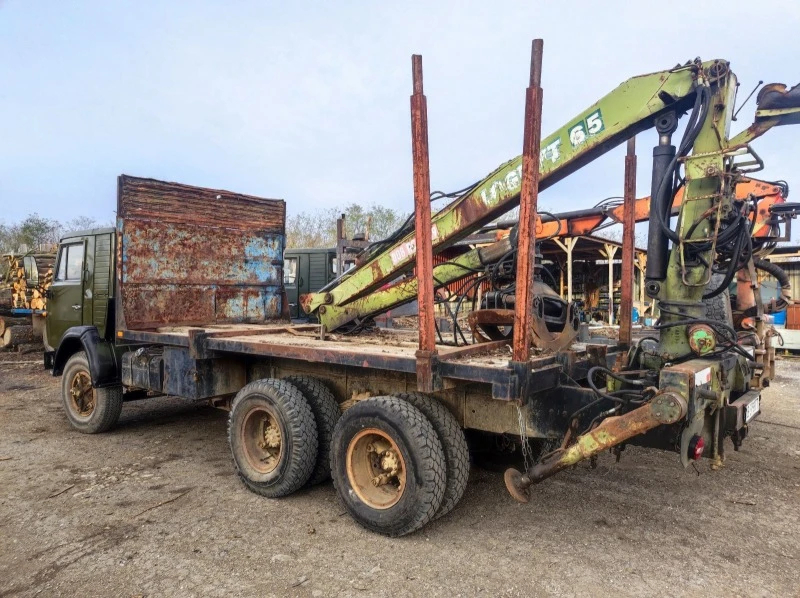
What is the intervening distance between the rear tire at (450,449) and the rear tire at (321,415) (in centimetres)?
91

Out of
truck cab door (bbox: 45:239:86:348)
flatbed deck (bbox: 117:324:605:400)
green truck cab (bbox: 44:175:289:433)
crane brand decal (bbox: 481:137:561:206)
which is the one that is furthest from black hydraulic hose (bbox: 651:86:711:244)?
truck cab door (bbox: 45:239:86:348)

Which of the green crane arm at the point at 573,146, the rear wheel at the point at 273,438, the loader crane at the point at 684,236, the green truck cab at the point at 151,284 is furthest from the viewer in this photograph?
the green truck cab at the point at 151,284

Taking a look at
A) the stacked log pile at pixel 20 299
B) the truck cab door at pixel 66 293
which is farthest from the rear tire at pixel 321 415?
the stacked log pile at pixel 20 299

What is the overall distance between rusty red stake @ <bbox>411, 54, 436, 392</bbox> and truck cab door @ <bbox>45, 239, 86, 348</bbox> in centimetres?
479

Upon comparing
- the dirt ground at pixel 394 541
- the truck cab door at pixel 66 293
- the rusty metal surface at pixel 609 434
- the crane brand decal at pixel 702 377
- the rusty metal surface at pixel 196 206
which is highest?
the rusty metal surface at pixel 196 206

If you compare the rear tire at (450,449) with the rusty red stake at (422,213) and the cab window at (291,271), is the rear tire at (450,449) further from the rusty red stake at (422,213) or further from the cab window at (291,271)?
the cab window at (291,271)

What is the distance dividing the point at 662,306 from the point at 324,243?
100 feet

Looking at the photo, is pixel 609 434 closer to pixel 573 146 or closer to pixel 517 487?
pixel 517 487

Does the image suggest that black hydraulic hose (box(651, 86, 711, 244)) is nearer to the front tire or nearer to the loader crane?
the loader crane

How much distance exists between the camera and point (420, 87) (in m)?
3.39

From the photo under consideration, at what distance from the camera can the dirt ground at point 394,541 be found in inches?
120

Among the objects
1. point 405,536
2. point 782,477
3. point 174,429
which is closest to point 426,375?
point 405,536

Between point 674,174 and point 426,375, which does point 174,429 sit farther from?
point 674,174

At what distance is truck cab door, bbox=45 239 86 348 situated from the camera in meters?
6.44
